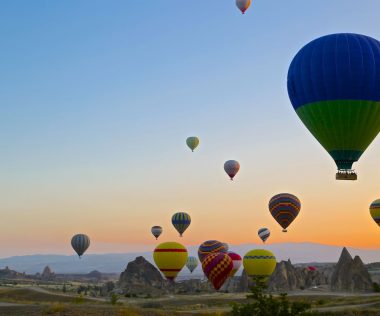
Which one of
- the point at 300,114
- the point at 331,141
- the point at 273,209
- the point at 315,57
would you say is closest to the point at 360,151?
the point at 331,141

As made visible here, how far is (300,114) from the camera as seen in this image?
44406mm

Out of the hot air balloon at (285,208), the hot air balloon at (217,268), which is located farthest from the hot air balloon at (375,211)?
the hot air balloon at (217,268)

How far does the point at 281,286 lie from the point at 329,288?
1068 centimetres

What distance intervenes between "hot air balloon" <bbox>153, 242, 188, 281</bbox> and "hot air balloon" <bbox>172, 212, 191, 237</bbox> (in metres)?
24.1

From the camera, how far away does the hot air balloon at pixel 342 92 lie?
4091 centimetres

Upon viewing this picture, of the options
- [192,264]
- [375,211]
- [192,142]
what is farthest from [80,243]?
[375,211]

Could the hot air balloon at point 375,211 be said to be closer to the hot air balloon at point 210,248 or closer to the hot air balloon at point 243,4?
the hot air balloon at point 210,248

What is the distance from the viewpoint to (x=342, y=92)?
41.2 m

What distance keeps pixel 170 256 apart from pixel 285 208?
18.7 m

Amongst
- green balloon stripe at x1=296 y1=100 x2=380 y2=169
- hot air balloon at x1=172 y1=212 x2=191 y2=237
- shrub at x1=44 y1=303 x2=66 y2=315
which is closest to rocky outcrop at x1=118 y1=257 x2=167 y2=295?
hot air balloon at x1=172 y1=212 x2=191 y2=237

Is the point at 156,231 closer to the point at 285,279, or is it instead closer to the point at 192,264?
the point at 192,264

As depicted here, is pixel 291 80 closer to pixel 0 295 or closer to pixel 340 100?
pixel 340 100

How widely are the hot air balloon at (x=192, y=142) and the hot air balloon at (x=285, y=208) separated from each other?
23.5 meters

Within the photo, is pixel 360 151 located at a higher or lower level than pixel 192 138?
lower
